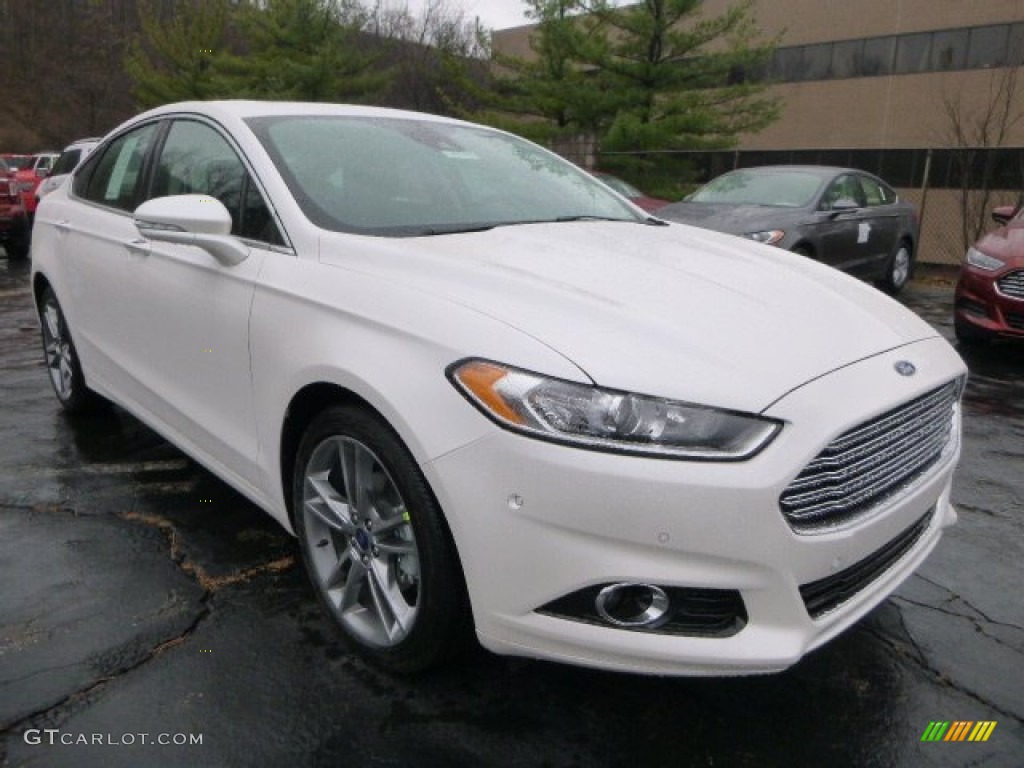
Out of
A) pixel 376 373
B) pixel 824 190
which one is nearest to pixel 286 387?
pixel 376 373

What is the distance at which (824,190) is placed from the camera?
28.2ft

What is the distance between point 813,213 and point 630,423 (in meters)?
7.19

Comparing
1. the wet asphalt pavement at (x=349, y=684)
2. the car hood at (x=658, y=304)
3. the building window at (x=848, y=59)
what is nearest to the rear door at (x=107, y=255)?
the wet asphalt pavement at (x=349, y=684)

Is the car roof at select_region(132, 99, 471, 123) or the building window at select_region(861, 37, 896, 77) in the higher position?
the building window at select_region(861, 37, 896, 77)

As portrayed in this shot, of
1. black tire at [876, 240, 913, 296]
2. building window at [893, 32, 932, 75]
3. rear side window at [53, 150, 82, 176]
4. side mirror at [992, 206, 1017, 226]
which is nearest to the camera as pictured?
side mirror at [992, 206, 1017, 226]

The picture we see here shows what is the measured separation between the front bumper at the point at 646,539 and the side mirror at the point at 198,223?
119 cm

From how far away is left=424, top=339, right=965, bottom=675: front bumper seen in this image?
1790 millimetres

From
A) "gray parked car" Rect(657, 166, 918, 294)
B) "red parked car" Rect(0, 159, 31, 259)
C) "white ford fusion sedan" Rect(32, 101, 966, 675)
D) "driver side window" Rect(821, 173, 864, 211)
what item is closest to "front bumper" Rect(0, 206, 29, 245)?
"red parked car" Rect(0, 159, 31, 259)

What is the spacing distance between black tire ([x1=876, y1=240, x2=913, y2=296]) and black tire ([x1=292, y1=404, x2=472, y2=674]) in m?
9.35

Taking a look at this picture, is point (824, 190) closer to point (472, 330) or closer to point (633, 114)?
point (472, 330)

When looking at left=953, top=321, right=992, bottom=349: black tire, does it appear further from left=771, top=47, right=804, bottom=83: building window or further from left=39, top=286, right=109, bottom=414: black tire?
A: left=771, top=47, right=804, bottom=83: building window

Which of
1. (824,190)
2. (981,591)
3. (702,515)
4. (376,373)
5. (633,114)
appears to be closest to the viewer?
(702,515)

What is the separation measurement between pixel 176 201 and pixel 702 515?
1.93 m

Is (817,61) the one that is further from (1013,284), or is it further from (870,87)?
→ (1013,284)
